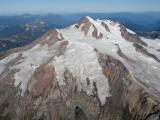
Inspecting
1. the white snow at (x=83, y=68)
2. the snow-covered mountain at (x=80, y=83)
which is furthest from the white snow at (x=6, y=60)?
the white snow at (x=83, y=68)

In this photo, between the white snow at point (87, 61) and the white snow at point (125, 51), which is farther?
the white snow at point (125, 51)

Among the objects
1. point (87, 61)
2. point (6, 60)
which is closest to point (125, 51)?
point (87, 61)

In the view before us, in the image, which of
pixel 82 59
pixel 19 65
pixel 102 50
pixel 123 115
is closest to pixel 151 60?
pixel 102 50

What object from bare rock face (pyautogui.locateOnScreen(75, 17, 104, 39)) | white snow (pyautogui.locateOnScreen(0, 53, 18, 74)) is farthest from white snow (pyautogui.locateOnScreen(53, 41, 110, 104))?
white snow (pyautogui.locateOnScreen(0, 53, 18, 74))

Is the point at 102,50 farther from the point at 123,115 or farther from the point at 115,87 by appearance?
the point at 123,115

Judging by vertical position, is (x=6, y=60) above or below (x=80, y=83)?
below

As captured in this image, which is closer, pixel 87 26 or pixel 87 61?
pixel 87 61

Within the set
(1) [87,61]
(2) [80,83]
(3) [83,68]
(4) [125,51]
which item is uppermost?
(1) [87,61]

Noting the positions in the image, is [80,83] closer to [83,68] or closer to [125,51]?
[83,68]

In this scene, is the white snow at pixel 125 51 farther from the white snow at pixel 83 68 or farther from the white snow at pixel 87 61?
the white snow at pixel 83 68
